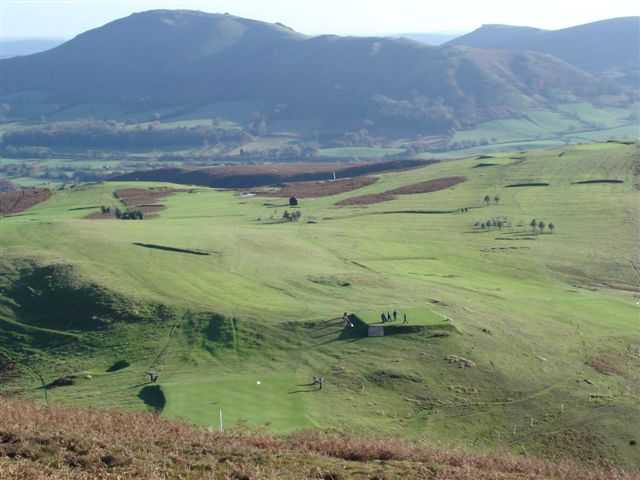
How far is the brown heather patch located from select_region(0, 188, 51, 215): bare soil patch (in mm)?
103948

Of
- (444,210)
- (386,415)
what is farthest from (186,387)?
(444,210)

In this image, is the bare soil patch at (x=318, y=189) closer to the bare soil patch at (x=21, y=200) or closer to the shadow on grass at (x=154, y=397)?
the bare soil patch at (x=21, y=200)

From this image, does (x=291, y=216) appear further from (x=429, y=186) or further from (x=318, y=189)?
(x=318, y=189)

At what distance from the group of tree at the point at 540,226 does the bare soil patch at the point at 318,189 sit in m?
50.8

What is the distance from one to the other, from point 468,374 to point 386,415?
7611 mm

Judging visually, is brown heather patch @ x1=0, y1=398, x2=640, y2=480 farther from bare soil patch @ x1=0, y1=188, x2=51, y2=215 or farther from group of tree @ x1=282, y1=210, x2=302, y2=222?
bare soil patch @ x1=0, y1=188, x2=51, y2=215

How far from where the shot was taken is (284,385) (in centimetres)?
4672

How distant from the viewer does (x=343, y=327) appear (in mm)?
55438

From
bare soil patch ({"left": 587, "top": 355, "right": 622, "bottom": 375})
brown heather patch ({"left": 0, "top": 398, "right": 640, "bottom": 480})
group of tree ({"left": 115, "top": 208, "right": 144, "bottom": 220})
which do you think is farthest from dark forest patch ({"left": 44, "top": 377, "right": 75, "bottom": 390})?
group of tree ({"left": 115, "top": 208, "right": 144, "bottom": 220})

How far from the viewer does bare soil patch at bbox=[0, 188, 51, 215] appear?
133875 mm

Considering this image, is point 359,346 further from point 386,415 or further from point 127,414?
point 127,414

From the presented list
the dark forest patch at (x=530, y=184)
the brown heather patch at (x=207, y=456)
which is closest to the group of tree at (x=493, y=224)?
the dark forest patch at (x=530, y=184)

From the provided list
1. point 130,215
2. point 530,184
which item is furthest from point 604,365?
point 530,184

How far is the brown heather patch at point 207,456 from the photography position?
2736 cm
